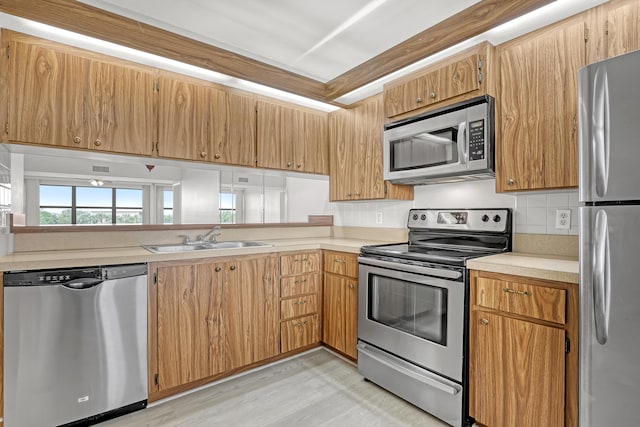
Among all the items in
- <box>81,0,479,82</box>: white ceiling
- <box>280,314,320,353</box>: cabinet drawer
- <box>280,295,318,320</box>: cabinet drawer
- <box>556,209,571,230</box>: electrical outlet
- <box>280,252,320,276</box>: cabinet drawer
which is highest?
<box>81,0,479,82</box>: white ceiling

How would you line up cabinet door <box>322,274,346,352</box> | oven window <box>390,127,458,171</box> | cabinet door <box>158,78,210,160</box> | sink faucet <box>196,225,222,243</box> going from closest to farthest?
1. oven window <box>390,127,458,171</box>
2. cabinet door <box>158,78,210,160</box>
3. cabinet door <box>322,274,346,352</box>
4. sink faucet <box>196,225,222,243</box>

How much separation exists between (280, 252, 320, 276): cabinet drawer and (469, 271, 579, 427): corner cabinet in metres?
1.36

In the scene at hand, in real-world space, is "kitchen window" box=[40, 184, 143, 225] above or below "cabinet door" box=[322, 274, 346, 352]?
above

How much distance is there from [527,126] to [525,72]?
0.32 meters

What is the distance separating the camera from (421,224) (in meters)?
2.70

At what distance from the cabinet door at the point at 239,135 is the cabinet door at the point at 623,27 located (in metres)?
2.34

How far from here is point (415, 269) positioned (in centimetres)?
205

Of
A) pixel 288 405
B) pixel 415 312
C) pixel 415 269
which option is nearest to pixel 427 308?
pixel 415 312

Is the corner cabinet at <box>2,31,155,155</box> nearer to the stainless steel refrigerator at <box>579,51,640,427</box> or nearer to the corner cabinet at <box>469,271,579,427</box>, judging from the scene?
the corner cabinet at <box>469,271,579,427</box>

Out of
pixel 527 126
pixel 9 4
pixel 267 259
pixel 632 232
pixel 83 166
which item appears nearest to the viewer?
pixel 632 232

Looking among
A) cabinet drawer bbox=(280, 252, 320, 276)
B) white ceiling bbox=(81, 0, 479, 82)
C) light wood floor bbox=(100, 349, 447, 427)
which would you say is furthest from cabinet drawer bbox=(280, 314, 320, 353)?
white ceiling bbox=(81, 0, 479, 82)

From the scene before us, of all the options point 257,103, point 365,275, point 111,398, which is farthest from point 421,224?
point 111,398

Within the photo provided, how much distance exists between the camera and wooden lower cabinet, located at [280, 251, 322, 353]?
264 centimetres

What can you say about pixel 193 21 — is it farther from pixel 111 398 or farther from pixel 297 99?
pixel 111 398
